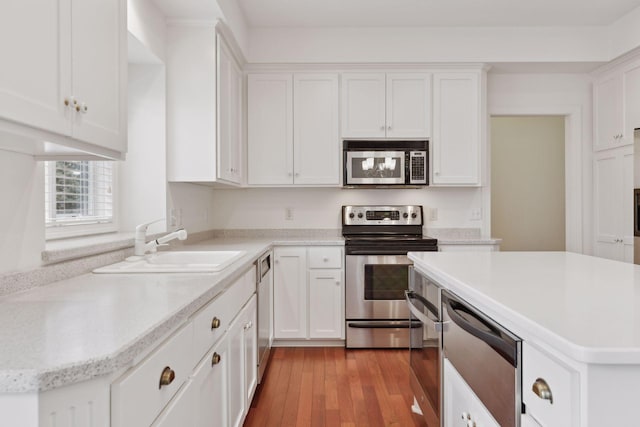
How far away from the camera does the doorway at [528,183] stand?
515 cm

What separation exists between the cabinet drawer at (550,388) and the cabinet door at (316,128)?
2626mm

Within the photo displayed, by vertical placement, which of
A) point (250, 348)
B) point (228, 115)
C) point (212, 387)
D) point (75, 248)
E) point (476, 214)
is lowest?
point (250, 348)

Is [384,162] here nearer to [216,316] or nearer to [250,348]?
[250,348]

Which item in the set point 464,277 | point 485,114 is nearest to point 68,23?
point 464,277

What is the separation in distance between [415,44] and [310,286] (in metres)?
2.26

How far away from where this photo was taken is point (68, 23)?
1.11 metres

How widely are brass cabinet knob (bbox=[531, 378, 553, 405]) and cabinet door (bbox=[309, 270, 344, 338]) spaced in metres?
2.37

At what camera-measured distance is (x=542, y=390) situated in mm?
810

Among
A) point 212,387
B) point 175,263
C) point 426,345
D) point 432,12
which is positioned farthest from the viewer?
point 432,12

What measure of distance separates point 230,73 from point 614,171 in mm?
3389

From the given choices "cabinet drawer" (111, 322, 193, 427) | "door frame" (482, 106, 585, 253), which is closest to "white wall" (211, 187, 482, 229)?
"door frame" (482, 106, 585, 253)

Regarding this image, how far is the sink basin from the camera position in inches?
62.0

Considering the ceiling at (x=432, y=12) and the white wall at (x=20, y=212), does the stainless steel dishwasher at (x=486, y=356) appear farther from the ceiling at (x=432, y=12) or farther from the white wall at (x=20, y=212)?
the ceiling at (x=432, y=12)

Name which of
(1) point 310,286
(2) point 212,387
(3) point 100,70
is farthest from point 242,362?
(3) point 100,70
